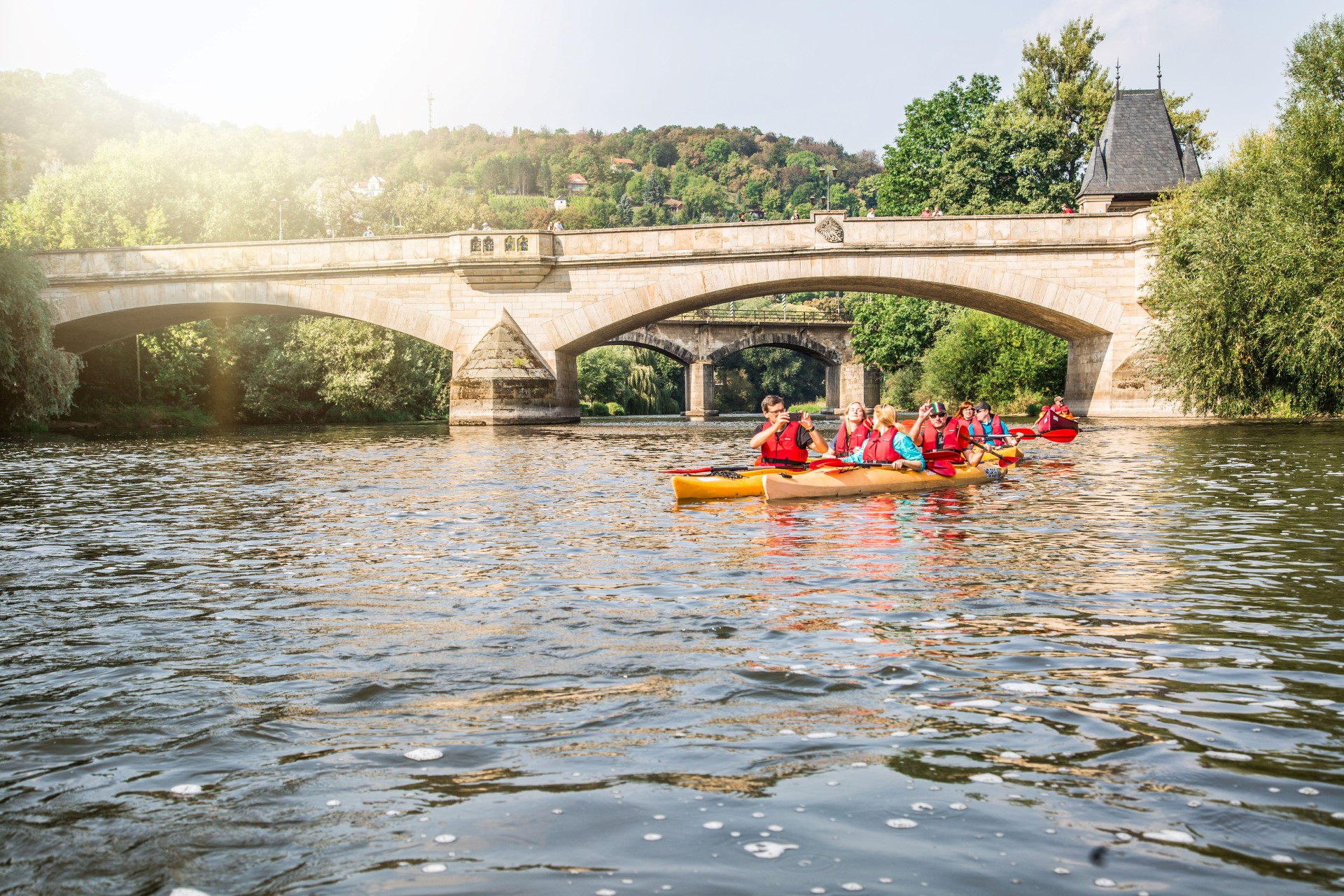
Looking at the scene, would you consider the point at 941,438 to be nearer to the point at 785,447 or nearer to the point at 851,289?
the point at 785,447

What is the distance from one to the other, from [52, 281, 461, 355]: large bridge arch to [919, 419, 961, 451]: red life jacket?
19081 millimetres

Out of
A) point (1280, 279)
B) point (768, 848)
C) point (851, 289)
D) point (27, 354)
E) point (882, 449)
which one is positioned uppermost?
point (851, 289)

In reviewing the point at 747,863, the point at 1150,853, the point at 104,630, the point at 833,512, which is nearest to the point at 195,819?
the point at 747,863

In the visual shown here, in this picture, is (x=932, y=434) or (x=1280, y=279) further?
(x=1280, y=279)

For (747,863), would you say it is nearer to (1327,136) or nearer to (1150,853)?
(1150,853)

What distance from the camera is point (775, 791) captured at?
3.41 meters

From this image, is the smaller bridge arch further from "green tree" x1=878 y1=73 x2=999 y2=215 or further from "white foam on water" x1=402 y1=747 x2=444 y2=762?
"white foam on water" x1=402 y1=747 x2=444 y2=762

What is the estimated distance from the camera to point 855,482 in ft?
39.2

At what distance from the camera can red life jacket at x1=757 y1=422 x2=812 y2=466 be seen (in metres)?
12.1

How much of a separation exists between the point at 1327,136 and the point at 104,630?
79.0ft

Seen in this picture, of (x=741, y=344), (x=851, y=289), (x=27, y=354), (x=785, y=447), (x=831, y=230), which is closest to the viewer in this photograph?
(x=785, y=447)

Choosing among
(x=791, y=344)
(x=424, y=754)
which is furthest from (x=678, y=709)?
(x=791, y=344)

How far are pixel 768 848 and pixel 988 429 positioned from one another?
14.9 metres

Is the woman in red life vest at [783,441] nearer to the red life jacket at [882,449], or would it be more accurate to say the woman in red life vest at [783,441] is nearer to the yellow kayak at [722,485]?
the yellow kayak at [722,485]
